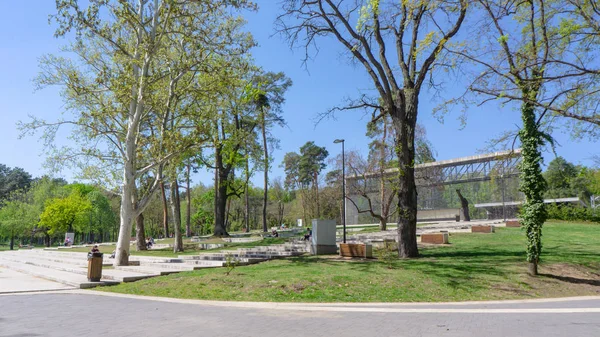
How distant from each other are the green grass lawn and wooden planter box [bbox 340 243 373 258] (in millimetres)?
763

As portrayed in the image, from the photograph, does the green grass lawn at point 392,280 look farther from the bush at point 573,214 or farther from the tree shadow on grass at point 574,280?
the bush at point 573,214

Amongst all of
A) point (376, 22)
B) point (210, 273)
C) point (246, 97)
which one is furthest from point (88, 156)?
point (376, 22)

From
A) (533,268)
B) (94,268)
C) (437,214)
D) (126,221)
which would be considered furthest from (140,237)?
(437,214)

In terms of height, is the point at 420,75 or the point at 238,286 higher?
the point at 420,75

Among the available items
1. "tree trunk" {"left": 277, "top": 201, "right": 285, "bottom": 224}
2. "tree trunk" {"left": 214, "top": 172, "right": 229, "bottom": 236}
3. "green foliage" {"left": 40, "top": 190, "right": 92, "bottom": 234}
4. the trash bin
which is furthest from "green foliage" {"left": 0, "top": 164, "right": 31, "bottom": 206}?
the trash bin

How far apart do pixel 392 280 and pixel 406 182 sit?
5.46 metres

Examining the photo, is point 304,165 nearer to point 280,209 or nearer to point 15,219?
point 280,209

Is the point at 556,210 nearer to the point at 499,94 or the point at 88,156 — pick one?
the point at 499,94

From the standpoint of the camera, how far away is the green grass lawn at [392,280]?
1103cm

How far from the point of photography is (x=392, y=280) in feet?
39.7

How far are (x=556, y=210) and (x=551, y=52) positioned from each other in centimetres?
2732

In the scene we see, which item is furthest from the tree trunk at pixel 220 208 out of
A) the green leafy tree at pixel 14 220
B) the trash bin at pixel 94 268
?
the green leafy tree at pixel 14 220

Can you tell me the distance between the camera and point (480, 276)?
12688mm

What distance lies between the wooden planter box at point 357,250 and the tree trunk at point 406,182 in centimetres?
128
